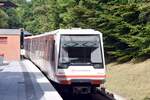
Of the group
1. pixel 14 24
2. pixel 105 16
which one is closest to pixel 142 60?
pixel 105 16

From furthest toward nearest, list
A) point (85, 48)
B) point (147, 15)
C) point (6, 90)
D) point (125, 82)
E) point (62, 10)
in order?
point (62, 10) → point (147, 15) → point (125, 82) → point (85, 48) → point (6, 90)

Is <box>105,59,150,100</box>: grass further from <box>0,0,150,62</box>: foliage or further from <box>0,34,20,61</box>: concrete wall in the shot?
<box>0,34,20,61</box>: concrete wall

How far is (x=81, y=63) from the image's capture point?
21750 mm

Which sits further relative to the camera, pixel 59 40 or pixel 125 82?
pixel 125 82

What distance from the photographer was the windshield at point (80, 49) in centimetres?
2181

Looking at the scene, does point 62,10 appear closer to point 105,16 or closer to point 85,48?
point 105,16

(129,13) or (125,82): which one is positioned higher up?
(129,13)

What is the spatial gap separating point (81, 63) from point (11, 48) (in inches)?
1730

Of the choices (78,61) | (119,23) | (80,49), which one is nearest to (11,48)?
(119,23)

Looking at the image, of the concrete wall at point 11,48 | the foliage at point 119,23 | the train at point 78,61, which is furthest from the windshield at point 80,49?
the concrete wall at point 11,48

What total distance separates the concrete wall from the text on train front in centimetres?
4293

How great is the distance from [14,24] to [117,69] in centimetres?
10103

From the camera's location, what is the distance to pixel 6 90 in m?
20.6

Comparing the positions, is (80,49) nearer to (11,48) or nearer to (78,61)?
(78,61)
